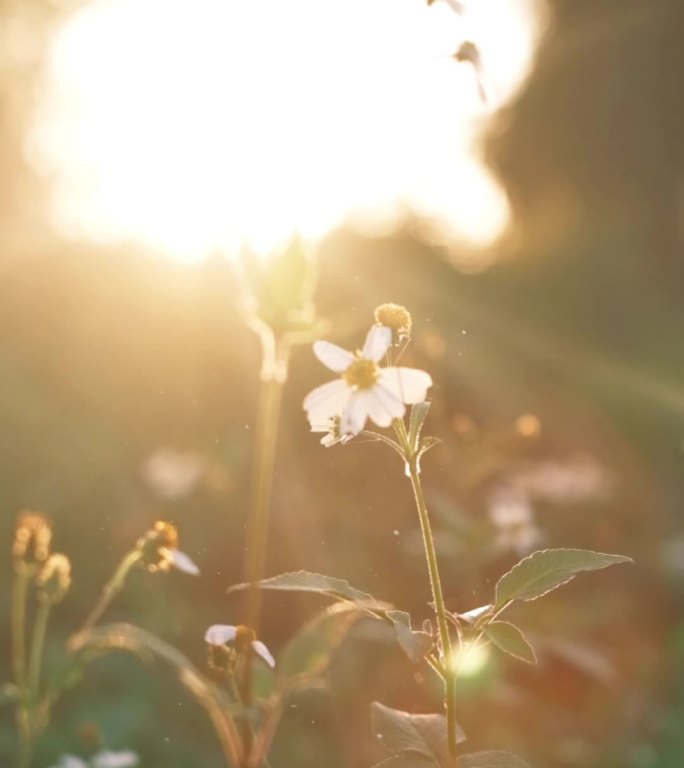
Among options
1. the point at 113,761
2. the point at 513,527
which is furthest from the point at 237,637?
the point at 513,527

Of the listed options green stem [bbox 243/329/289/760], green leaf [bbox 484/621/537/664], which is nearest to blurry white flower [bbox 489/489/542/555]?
green leaf [bbox 484/621/537/664]

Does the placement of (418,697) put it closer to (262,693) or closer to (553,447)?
(262,693)

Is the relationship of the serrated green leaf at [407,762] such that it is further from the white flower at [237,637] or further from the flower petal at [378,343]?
the flower petal at [378,343]

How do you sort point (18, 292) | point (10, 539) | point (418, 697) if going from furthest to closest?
point (18, 292) < point (10, 539) < point (418, 697)

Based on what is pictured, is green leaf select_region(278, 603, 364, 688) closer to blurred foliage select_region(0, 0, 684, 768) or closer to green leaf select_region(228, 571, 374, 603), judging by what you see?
green leaf select_region(228, 571, 374, 603)

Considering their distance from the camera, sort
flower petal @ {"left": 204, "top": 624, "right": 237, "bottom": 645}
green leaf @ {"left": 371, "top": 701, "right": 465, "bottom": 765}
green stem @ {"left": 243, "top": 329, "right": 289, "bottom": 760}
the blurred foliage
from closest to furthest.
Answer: green stem @ {"left": 243, "top": 329, "right": 289, "bottom": 760} → flower petal @ {"left": 204, "top": 624, "right": 237, "bottom": 645} → green leaf @ {"left": 371, "top": 701, "right": 465, "bottom": 765} → the blurred foliage

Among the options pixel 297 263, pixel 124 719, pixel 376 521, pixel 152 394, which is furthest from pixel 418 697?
pixel 152 394

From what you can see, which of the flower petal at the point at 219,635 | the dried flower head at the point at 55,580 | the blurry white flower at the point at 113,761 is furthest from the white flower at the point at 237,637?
the blurry white flower at the point at 113,761
